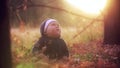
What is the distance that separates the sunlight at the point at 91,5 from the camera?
596cm

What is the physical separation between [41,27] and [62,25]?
0.32 metres

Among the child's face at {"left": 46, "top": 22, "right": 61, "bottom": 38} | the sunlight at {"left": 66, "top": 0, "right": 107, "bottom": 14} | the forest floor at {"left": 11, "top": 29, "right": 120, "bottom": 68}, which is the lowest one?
the forest floor at {"left": 11, "top": 29, "right": 120, "bottom": 68}

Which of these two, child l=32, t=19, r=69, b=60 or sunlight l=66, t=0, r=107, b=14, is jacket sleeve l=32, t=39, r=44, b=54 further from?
sunlight l=66, t=0, r=107, b=14

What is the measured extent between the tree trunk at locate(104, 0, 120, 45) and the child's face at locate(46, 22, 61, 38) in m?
0.75

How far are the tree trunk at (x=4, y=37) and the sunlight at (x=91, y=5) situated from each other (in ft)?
3.67

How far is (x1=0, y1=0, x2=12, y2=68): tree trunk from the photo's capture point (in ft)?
19.1

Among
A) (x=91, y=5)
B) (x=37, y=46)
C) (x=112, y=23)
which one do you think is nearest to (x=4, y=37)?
(x=37, y=46)

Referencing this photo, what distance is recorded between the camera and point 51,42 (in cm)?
582

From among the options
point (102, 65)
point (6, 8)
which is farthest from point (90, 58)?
point (6, 8)

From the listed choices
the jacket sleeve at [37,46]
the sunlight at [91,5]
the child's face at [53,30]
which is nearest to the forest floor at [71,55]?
the jacket sleeve at [37,46]

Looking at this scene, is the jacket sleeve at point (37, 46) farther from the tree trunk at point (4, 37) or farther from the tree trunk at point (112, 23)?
the tree trunk at point (112, 23)

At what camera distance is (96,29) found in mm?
5930

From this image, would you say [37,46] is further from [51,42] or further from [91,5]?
[91,5]

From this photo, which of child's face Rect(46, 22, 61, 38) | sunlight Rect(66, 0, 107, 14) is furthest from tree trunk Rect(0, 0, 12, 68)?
sunlight Rect(66, 0, 107, 14)
